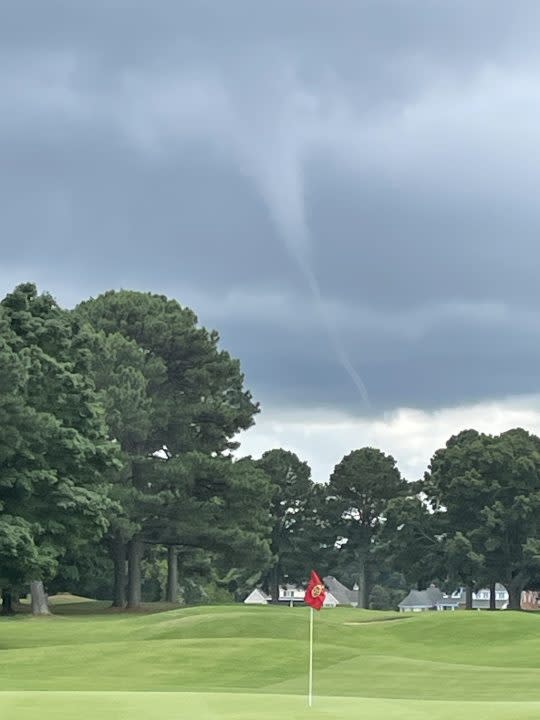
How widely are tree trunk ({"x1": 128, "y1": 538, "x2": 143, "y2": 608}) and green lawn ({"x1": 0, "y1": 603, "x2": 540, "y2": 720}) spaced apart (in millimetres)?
23153

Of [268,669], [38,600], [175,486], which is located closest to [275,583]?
[175,486]

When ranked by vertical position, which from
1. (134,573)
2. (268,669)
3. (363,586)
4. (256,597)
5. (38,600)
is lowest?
(256,597)

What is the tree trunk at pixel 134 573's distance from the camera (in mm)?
89438

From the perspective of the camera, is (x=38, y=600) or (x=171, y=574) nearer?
(x=38, y=600)

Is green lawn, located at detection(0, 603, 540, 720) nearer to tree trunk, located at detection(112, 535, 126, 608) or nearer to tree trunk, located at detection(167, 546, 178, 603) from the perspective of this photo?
tree trunk, located at detection(112, 535, 126, 608)

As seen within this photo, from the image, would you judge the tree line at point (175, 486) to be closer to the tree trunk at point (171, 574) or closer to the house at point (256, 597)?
the tree trunk at point (171, 574)

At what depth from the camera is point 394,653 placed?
49312 mm

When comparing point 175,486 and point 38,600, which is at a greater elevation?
point 175,486

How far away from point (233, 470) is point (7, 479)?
41.4m

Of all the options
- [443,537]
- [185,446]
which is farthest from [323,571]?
[185,446]

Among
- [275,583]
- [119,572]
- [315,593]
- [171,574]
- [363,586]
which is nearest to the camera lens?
[315,593]

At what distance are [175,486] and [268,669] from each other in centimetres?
4838

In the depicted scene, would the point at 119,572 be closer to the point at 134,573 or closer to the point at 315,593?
the point at 134,573

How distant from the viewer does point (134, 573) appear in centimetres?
9050
